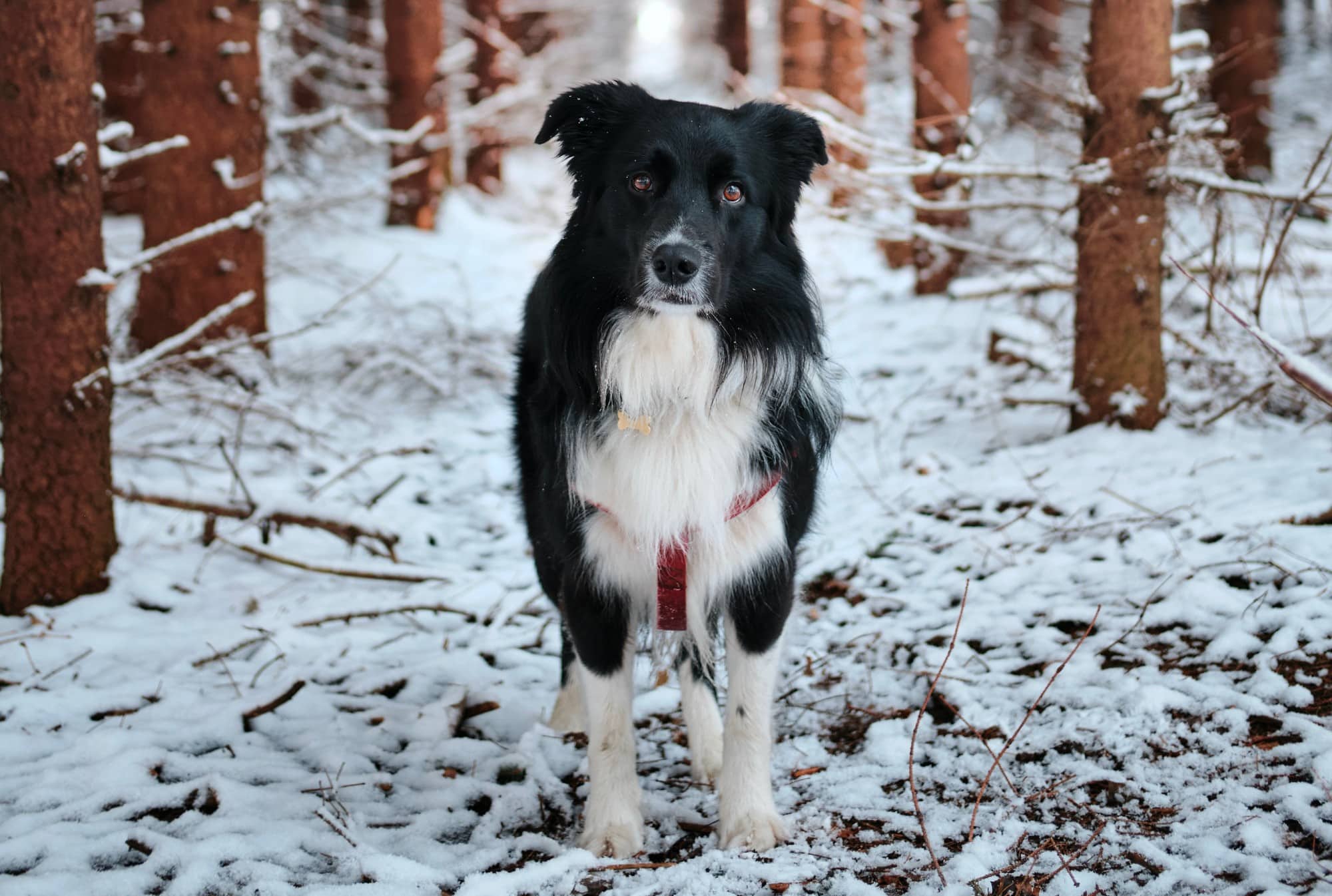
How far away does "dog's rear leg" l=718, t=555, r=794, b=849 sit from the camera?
103 inches

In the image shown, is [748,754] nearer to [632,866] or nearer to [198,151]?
[632,866]

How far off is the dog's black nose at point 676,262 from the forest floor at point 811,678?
4.07 feet

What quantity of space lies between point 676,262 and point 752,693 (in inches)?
47.9

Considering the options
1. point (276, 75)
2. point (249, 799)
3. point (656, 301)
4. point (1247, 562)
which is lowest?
point (249, 799)

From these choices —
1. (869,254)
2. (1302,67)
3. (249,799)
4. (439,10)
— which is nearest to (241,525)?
(249,799)

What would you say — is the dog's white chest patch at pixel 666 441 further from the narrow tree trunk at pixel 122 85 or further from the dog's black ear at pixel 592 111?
the narrow tree trunk at pixel 122 85

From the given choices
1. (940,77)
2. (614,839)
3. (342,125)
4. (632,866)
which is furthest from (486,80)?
(632,866)

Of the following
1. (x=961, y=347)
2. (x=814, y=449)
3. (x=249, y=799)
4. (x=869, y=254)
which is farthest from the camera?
(x=869, y=254)

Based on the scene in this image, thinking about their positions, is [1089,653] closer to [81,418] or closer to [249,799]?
[249,799]

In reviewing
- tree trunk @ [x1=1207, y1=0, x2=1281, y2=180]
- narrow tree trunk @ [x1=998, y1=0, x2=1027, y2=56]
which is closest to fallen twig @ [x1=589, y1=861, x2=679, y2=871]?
tree trunk @ [x1=1207, y1=0, x2=1281, y2=180]

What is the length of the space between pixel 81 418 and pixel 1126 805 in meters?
Result: 3.62

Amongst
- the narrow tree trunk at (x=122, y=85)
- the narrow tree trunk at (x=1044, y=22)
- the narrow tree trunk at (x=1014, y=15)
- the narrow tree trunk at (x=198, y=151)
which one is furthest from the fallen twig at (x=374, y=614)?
the narrow tree trunk at (x=1014, y=15)

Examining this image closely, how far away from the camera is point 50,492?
3494mm

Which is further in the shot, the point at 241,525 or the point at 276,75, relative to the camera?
the point at 276,75
